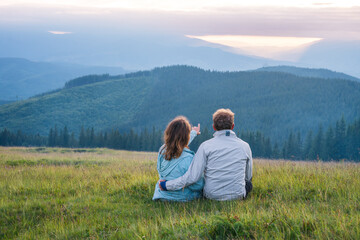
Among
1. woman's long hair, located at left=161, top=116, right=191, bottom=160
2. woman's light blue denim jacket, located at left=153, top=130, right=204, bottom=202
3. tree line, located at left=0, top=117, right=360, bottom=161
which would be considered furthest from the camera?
tree line, located at left=0, top=117, right=360, bottom=161

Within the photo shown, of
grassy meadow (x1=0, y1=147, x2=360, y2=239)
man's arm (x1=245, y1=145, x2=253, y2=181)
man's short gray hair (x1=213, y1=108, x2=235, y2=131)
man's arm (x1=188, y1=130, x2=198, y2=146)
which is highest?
man's short gray hair (x1=213, y1=108, x2=235, y2=131)

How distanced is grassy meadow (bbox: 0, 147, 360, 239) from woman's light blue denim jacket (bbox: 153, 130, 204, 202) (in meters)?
0.20

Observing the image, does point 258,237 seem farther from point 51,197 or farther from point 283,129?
point 283,129

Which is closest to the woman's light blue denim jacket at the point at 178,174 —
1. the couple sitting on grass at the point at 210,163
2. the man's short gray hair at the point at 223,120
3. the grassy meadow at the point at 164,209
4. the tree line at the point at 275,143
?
the couple sitting on grass at the point at 210,163

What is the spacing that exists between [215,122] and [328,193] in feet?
8.33

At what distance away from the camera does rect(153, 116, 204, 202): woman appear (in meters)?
6.39

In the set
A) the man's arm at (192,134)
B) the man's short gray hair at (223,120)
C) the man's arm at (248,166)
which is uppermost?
the man's short gray hair at (223,120)

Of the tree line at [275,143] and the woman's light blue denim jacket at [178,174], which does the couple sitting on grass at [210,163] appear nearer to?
the woman's light blue denim jacket at [178,174]

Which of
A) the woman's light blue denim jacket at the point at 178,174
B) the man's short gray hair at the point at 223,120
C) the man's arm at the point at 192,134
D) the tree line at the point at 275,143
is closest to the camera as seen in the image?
the man's short gray hair at the point at 223,120

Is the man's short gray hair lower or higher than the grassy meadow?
higher

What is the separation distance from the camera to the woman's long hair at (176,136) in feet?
20.9

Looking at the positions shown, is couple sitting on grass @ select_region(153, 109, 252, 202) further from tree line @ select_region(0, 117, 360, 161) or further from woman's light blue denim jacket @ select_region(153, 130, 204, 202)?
tree line @ select_region(0, 117, 360, 161)

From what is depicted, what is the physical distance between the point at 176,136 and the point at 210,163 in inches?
31.9

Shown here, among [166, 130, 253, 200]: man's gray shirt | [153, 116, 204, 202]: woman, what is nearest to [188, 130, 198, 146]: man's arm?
[153, 116, 204, 202]: woman
